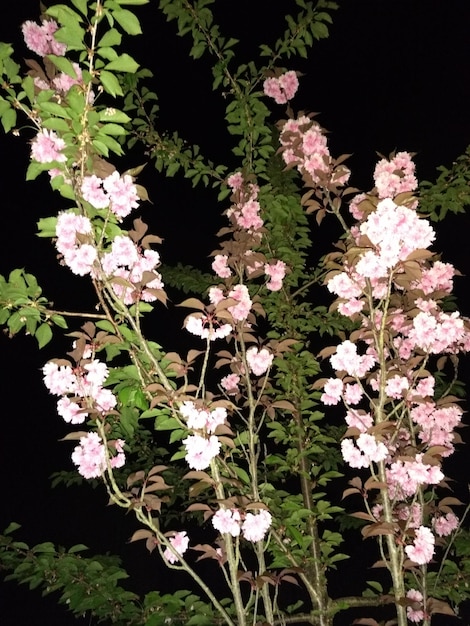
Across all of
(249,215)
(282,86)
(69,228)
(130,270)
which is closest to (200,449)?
(130,270)

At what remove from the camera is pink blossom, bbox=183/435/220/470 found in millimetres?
1094

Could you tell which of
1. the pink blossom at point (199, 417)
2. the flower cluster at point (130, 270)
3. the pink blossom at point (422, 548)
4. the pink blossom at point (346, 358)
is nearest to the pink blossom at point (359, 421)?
the pink blossom at point (346, 358)

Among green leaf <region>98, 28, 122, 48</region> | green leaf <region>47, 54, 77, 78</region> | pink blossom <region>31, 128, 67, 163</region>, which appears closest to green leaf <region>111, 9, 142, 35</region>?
green leaf <region>98, 28, 122, 48</region>

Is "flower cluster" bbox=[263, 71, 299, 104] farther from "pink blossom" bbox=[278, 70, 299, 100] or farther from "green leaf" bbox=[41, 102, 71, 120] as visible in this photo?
"green leaf" bbox=[41, 102, 71, 120]

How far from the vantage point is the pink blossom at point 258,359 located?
1.62 metres

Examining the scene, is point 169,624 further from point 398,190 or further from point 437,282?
point 398,190

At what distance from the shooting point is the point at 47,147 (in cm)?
95

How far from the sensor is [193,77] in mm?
2922

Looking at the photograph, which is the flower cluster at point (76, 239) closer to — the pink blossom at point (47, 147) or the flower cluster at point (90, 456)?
the pink blossom at point (47, 147)

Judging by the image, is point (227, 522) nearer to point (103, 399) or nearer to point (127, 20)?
point (103, 399)

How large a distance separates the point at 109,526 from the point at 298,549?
173cm

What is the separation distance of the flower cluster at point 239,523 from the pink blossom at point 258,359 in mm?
539

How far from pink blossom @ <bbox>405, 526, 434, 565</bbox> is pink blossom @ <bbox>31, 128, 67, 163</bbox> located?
3.92 feet

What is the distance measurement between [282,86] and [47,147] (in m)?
1.25
